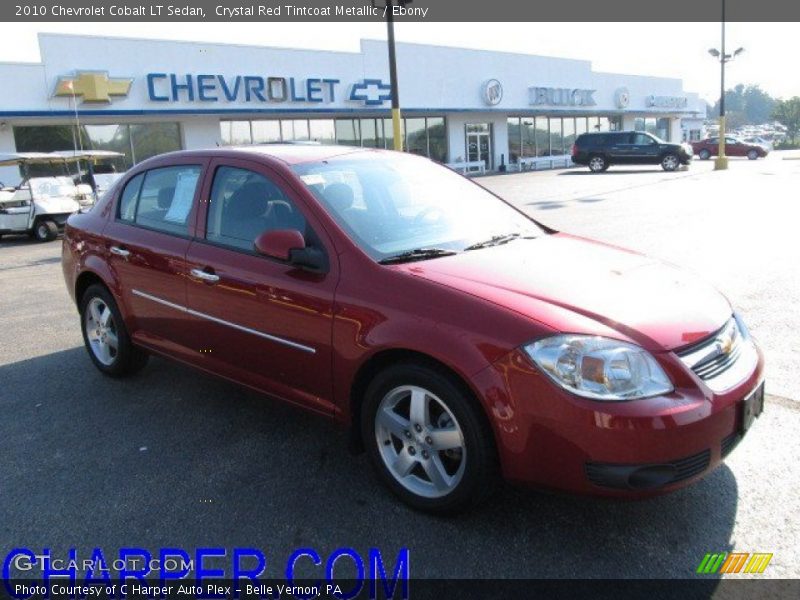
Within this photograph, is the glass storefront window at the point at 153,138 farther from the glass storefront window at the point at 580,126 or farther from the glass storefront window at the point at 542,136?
the glass storefront window at the point at 580,126

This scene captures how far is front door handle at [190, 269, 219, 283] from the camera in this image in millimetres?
3912

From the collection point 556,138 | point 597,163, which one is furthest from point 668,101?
point 597,163

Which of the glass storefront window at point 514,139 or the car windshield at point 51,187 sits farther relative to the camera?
the glass storefront window at point 514,139

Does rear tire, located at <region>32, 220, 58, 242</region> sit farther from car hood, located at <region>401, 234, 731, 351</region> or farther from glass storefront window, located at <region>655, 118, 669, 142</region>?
glass storefront window, located at <region>655, 118, 669, 142</region>

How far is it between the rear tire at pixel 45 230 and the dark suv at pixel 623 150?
942 inches

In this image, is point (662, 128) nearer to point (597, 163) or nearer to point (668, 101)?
point (668, 101)

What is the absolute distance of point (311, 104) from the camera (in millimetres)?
27953

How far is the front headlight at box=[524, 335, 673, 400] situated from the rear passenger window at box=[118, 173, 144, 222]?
3.35 meters


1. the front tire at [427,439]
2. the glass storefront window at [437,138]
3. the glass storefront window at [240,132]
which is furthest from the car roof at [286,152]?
the glass storefront window at [437,138]

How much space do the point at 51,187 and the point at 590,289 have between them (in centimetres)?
1576

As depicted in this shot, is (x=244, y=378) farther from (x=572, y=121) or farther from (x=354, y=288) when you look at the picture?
(x=572, y=121)

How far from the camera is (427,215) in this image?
3.90m

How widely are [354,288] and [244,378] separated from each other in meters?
1.05

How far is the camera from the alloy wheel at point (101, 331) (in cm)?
507
